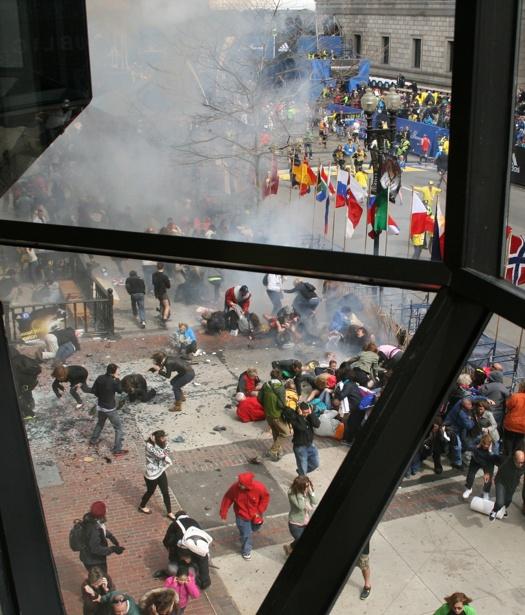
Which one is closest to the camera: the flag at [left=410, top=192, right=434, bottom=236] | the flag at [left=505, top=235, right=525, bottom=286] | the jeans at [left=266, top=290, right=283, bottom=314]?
the flag at [left=505, top=235, right=525, bottom=286]

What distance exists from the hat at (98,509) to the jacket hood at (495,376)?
84cm

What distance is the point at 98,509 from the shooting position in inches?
61.4

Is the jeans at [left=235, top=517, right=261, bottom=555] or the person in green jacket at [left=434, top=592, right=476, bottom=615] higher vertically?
the person in green jacket at [left=434, top=592, right=476, bottom=615]

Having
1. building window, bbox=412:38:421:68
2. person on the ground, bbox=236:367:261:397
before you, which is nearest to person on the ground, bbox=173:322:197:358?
person on the ground, bbox=236:367:261:397

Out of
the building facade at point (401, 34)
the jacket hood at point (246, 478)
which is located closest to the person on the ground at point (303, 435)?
the jacket hood at point (246, 478)

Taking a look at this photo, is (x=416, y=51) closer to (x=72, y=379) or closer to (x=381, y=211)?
(x=381, y=211)

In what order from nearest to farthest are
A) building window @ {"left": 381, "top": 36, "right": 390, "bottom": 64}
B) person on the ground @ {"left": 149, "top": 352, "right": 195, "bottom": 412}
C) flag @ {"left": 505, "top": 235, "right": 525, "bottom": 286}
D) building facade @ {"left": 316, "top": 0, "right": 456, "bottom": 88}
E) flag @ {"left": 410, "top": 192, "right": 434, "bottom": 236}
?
flag @ {"left": 505, "top": 235, "right": 525, "bottom": 286}
building facade @ {"left": 316, "top": 0, "right": 456, "bottom": 88}
flag @ {"left": 410, "top": 192, "right": 434, "bottom": 236}
building window @ {"left": 381, "top": 36, "right": 390, "bottom": 64}
person on the ground @ {"left": 149, "top": 352, "right": 195, "bottom": 412}

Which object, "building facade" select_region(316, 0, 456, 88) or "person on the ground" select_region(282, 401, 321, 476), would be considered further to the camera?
"person on the ground" select_region(282, 401, 321, 476)

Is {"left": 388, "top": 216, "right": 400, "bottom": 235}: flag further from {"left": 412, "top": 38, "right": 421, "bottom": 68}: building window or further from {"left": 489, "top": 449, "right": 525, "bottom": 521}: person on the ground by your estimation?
{"left": 489, "top": 449, "right": 525, "bottom": 521}: person on the ground

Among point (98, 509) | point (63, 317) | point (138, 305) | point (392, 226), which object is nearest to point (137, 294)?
point (138, 305)

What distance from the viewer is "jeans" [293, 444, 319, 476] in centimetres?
138

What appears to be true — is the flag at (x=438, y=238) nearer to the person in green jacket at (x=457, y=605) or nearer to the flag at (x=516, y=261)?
the flag at (x=516, y=261)

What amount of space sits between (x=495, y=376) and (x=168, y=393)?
0.71 metres

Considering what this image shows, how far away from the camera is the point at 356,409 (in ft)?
4.34
